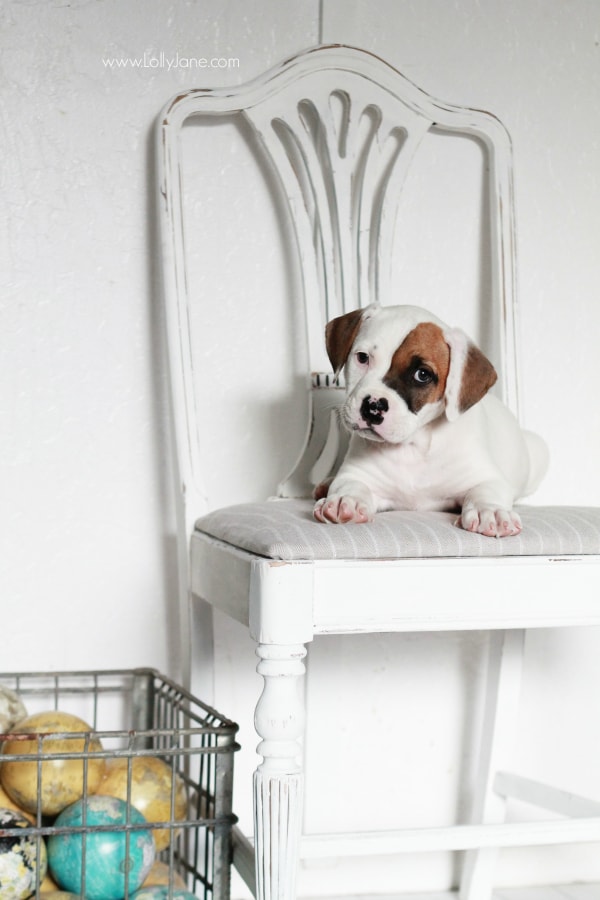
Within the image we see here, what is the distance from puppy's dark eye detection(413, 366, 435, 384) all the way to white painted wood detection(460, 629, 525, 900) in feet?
1.70

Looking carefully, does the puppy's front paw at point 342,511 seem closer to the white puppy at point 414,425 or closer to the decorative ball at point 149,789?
the white puppy at point 414,425

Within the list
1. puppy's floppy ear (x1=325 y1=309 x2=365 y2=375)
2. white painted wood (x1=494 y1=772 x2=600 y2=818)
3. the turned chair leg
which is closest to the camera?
the turned chair leg

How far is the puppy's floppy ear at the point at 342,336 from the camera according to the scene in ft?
3.86

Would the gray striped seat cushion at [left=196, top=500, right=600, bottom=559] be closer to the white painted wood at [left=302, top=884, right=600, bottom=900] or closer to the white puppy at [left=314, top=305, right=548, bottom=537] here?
the white puppy at [left=314, top=305, right=548, bottom=537]

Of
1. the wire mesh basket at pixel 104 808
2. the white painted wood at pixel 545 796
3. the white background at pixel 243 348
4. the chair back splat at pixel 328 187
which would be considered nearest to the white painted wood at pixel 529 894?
the white background at pixel 243 348

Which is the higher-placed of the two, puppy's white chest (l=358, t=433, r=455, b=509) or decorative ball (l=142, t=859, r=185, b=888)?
puppy's white chest (l=358, t=433, r=455, b=509)

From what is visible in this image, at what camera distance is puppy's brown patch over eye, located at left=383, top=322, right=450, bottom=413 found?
110cm

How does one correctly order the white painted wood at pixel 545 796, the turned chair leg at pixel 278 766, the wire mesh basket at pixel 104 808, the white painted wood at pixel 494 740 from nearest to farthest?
the turned chair leg at pixel 278 766 < the wire mesh basket at pixel 104 808 < the white painted wood at pixel 545 796 < the white painted wood at pixel 494 740

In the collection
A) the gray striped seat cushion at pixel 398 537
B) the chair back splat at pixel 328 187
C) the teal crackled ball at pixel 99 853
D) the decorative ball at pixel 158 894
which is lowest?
the decorative ball at pixel 158 894

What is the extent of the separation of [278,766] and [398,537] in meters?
0.24

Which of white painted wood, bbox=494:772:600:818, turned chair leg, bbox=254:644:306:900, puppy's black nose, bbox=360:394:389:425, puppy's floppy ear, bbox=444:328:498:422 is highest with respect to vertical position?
puppy's floppy ear, bbox=444:328:498:422

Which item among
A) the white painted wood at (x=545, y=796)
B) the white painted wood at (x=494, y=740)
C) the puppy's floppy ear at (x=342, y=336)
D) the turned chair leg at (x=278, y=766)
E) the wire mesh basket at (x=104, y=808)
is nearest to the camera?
the turned chair leg at (x=278, y=766)

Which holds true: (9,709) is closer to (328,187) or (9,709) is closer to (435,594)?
(435,594)

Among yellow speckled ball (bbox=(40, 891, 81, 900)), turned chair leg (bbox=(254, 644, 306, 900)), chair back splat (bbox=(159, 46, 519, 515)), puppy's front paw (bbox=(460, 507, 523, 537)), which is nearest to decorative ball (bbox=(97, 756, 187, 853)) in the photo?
yellow speckled ball (bbox=(40, 891, 81, 900))
